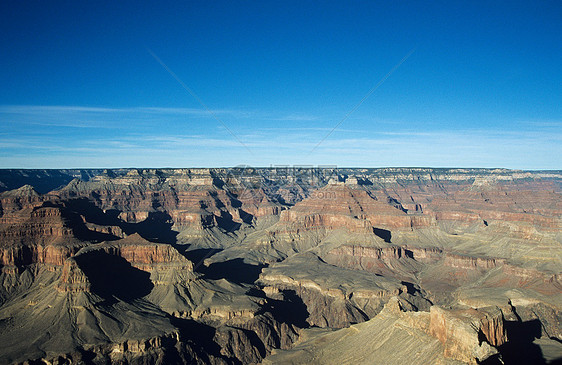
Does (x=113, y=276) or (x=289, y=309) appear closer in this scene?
(x=113, y=276)

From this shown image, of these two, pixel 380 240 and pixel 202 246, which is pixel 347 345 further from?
pixel 202 246

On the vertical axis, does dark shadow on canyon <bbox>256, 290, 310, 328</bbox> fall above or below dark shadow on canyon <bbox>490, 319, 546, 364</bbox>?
below

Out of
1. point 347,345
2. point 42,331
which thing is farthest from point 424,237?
point 42,331

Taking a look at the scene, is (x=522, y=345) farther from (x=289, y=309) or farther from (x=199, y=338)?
(x=199, y=338)

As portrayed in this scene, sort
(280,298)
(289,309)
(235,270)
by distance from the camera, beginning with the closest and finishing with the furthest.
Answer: (289,309) → (280,298) → (235,270)

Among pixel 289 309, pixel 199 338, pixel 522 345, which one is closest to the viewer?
pixel 522 345

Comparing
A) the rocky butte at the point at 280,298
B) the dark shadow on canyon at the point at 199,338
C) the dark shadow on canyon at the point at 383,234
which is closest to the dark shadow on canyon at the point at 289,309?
the rocky butte at the point at 280,298

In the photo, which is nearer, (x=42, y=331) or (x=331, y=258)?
(x=42, y=331)

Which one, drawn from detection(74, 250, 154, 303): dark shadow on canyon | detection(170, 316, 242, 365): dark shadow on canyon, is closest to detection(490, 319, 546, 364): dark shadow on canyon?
detection(170, 316, 242, 365): dark shadow on canyon

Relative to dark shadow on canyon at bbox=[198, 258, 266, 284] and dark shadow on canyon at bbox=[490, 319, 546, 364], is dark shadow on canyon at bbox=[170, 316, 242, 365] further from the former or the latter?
dark shadow on canyon at bbox=[490, 319, 546, 364]

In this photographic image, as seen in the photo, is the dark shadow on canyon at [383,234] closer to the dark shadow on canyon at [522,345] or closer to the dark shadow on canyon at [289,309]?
the dark shadow on canyon at [289,309]

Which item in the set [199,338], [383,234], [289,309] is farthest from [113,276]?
[383,234]
